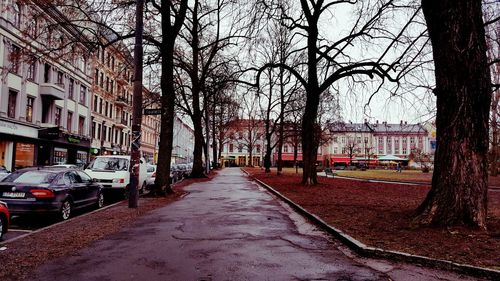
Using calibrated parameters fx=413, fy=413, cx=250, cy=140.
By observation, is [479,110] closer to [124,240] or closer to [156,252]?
[156,252]

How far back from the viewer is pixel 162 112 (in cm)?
1584

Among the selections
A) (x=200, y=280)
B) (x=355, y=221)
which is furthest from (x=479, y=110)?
(x=200, y=280)

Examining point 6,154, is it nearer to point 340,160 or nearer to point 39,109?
point 39,109

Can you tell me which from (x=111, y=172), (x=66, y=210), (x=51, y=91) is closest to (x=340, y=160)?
(x=51, y=91)

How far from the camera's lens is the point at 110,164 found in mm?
17422

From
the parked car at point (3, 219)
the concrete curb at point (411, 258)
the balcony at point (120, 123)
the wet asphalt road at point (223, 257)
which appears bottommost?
the wet asphalt road at point (223, 257)

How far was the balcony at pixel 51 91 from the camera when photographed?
114 ft

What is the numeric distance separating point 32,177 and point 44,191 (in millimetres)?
953

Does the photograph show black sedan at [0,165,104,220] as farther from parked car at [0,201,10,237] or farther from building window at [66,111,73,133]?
building window at [66,111,73,133]

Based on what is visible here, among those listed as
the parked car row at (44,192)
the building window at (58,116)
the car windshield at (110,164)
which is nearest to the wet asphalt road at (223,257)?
the parked car row at (44,192)

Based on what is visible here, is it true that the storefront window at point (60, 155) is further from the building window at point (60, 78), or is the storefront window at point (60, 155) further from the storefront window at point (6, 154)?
the storefront window at point (6, 154)

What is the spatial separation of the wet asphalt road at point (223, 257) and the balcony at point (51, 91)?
29.5 meters

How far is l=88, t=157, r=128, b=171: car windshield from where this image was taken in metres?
17.2

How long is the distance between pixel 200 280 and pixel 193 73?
23.6 m
